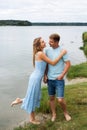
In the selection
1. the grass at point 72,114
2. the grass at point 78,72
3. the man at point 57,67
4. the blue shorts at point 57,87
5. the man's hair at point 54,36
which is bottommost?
the grass at point 78,72

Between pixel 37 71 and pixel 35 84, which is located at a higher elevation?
pixel 37 71

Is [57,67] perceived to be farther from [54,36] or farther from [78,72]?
[78,72]

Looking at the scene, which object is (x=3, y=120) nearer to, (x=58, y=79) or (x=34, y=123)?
(x=34, y=123)

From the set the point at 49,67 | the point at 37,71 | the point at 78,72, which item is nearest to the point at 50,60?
the point at 49,67

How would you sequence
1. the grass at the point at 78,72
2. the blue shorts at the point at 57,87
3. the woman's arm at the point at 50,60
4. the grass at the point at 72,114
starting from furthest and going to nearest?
the grass at the point at 78,72 < the grass at the point at 72,114 < the blue shorts at the point at 57,87 < the woman's arm at the point at 50,60

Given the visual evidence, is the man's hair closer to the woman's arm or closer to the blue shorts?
the woman's arm

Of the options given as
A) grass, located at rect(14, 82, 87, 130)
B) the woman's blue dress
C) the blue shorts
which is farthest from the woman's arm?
grass, located at rect(14, 82, 87, 130)

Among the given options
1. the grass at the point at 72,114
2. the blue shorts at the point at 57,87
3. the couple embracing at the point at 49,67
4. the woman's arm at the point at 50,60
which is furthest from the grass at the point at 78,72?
the woman's arm at the point at 50,60

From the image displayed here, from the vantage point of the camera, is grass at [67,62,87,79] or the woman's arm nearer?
the woman's arm

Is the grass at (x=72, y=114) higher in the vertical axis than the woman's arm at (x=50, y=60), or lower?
lower

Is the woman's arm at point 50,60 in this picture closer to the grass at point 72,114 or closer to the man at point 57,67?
the man at point 57,67

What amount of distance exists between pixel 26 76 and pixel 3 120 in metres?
10.4

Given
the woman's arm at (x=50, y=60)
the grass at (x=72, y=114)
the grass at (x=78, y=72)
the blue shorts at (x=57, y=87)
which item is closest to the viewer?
the woman's arm at (x=50, y=60)

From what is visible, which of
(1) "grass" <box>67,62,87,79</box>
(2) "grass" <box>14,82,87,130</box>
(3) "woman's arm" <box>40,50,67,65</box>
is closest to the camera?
(3) "woman's arm" <box>40,50,67,65</box>
